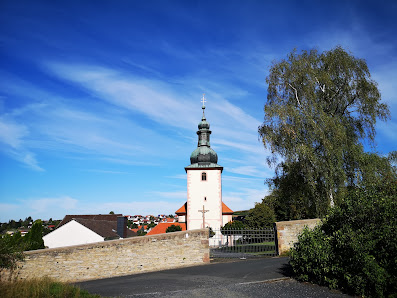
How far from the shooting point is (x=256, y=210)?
44.7 meters


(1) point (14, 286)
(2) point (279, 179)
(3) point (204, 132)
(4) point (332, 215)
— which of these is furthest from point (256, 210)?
(1) point (14, 286)

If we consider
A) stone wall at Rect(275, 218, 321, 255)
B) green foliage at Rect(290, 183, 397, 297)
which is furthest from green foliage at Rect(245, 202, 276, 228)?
green foliage at Rect(290, 183, 397, 297)

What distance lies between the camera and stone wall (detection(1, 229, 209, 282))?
11445 mm

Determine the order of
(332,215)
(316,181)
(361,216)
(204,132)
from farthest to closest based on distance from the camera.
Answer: (204,132) → (316,181) → (332,215) → (361,216)

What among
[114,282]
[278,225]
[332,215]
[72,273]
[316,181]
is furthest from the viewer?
[316,181]

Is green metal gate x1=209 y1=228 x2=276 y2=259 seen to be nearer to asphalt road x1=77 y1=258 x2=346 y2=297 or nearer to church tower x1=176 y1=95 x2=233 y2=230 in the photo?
asphalt road x1=77 y1=258 x2=346 y2=297

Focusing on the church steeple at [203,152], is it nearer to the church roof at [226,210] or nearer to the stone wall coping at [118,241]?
the church roof at [226,210]

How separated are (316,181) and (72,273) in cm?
1231

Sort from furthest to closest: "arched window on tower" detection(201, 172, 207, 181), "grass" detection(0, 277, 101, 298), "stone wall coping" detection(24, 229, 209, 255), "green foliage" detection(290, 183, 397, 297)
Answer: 1. "arched window on tower" detection(201, 172, 207, 181)
2. "stone wall coping" detection(24, 229, 209, 255)
3. "grass" detection(0, 277, 101, 298)
4. "green foliage" detection(290, 183, 397, 297)

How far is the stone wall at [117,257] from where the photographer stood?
11445mm

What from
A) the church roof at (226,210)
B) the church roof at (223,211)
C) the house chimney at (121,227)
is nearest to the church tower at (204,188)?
the church roof at (226,210)

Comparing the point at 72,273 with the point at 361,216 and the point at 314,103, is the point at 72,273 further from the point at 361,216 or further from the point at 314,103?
the point at 314,103

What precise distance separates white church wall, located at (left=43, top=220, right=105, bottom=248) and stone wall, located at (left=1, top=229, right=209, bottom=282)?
941 inches

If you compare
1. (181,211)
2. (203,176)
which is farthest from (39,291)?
(181,211)
